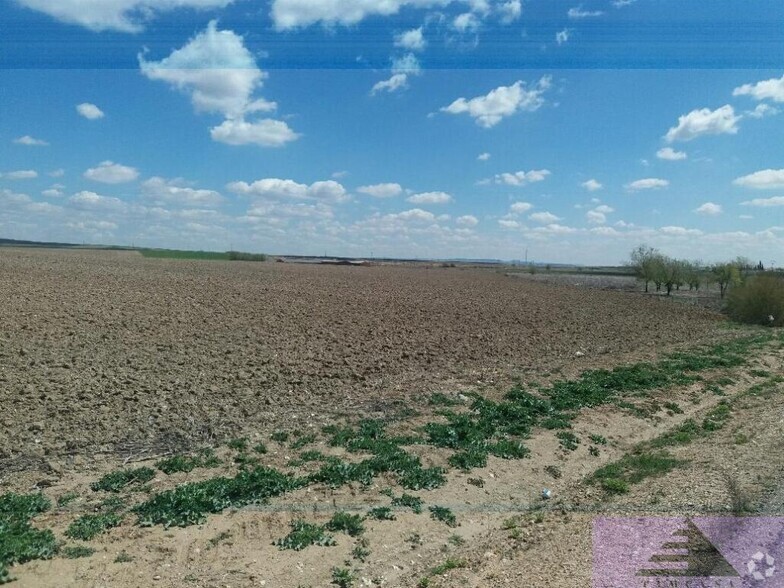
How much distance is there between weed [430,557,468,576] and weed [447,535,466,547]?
0.50m

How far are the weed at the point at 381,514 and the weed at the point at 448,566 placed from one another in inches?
43.0

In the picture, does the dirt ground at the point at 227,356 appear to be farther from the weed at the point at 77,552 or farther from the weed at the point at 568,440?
the weed at the point at 568,440

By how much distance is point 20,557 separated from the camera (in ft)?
16.4

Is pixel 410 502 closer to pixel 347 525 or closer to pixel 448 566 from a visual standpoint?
pixel 347 525

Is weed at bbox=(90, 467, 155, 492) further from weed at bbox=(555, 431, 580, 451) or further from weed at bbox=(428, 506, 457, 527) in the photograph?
weed at bbox=(555, 431, 580, 451)

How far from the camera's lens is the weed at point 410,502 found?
6.51m

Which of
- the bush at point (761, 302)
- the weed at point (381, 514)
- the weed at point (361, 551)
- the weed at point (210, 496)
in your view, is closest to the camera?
the weed at point (361, 551)

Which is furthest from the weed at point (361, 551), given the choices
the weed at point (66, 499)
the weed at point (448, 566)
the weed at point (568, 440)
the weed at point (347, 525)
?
the weed at point (568, 440)

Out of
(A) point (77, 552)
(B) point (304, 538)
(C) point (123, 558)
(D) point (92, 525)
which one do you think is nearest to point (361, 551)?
(B) point (304, 538)

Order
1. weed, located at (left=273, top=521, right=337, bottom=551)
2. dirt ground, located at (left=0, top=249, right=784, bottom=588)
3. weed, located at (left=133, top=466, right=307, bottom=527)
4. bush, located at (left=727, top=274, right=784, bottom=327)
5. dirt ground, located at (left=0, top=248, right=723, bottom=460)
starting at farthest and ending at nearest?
bush, located at (left=727, top=274, right=784, bottom=327) < dirt ground, located at (left=0, top=248, right=723, bottom=460) < weed, located at (left=133, top=466, right=307, bottom=527) < weed, located at (left=273, top=521, right=337, bottom=551) < dirt ground, located at (left=0, top=249, right=784, bottom=588)

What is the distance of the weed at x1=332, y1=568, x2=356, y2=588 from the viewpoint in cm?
496

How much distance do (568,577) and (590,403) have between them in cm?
759

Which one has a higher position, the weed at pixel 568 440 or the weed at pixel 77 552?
the weed at pixel 568 440

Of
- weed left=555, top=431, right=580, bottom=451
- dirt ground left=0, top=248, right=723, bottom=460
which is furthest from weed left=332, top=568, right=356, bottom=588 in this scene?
weed left=555, top=431, right=580, bottom=451
